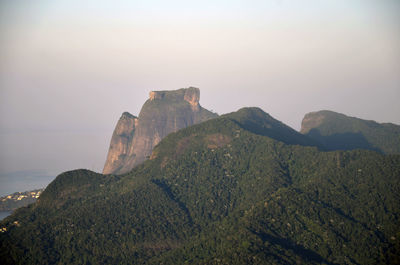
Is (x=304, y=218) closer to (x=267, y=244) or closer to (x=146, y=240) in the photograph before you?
(x=267, y=244)

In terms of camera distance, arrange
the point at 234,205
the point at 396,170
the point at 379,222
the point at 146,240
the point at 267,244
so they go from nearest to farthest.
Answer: the point at 267,244, the point at 379,222, the point at 146,240, the point at 396,170, the point at 234,205

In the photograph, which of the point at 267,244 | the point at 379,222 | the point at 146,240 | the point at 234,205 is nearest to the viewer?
the point at 267,244

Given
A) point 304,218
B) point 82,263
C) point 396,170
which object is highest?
point 396,170

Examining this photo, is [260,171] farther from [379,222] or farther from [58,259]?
[58,259]

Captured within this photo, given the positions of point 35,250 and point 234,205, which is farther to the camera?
point 234,205

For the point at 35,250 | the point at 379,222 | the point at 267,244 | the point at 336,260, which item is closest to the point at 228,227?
the point at 267,244

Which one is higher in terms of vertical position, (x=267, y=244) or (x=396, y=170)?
(x=396, y=170)

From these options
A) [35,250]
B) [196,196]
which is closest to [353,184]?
[196,196]
